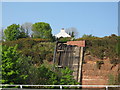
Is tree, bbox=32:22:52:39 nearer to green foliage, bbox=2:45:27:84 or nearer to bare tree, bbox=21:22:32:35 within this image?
bare tree, bbox=21:22:32:35

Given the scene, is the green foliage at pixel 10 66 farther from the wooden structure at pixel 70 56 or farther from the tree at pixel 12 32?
the tree at pixel 12 32

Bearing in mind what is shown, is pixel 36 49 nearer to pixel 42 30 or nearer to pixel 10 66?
pixel 42 30

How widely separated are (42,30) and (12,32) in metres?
1.03

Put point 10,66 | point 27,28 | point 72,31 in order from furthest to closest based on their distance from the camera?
point 27,28 < point 72,31 < point 10,66

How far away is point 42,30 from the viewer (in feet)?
25.4

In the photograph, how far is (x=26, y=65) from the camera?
15.4ft

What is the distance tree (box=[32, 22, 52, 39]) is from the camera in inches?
288

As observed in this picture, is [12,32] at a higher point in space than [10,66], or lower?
higher

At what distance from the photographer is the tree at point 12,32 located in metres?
7.10

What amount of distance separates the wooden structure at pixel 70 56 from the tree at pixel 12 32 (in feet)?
4.97

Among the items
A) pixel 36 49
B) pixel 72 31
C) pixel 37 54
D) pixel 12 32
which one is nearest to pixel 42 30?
pixel 12 32

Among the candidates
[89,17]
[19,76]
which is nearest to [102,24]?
[89,17]

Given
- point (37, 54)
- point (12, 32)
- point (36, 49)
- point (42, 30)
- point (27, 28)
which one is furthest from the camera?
point (42, 30)

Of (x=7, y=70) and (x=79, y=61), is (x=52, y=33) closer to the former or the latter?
(x=79, y=61)
